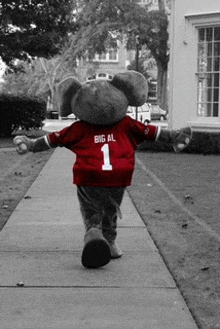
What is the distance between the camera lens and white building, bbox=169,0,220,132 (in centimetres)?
1850

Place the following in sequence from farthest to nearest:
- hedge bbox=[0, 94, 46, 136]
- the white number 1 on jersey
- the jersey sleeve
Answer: hedge bbox=[0, 94, 46, 136], the jersey sleeve, the white number 1 on jersey

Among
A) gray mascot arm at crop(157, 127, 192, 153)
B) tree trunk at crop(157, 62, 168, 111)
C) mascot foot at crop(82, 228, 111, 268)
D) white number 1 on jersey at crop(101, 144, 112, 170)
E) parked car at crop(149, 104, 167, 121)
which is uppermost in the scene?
gray mascot arm at crop(157, 127, 192, 153)

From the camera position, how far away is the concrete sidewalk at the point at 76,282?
4.56 m

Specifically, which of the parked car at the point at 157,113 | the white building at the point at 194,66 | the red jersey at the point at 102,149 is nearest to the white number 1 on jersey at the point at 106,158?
the red jersey at the point at 102,149

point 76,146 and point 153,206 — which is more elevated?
point 76,146

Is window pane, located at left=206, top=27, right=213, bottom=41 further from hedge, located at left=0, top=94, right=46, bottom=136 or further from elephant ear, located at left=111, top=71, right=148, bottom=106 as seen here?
elephant ear, located at left=111, top=71, right=148, bottom=106

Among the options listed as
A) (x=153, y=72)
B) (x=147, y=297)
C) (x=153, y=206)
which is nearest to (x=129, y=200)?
(x=153, y=206)

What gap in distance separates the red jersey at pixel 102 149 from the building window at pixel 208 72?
12.7 metres

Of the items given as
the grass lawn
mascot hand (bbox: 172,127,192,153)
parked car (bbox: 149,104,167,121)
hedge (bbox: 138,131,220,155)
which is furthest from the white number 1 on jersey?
parked car (bbox: 149,104,167,121)

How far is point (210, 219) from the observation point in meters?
8.39

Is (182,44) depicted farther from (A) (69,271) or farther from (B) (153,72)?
(B) (153,72)

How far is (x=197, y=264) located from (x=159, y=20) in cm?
3975

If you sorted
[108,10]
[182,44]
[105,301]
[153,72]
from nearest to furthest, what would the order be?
1. [105,301]
2. [182,44]
3. [108,10]
4. [153,72]

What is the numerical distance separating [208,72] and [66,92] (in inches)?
503
